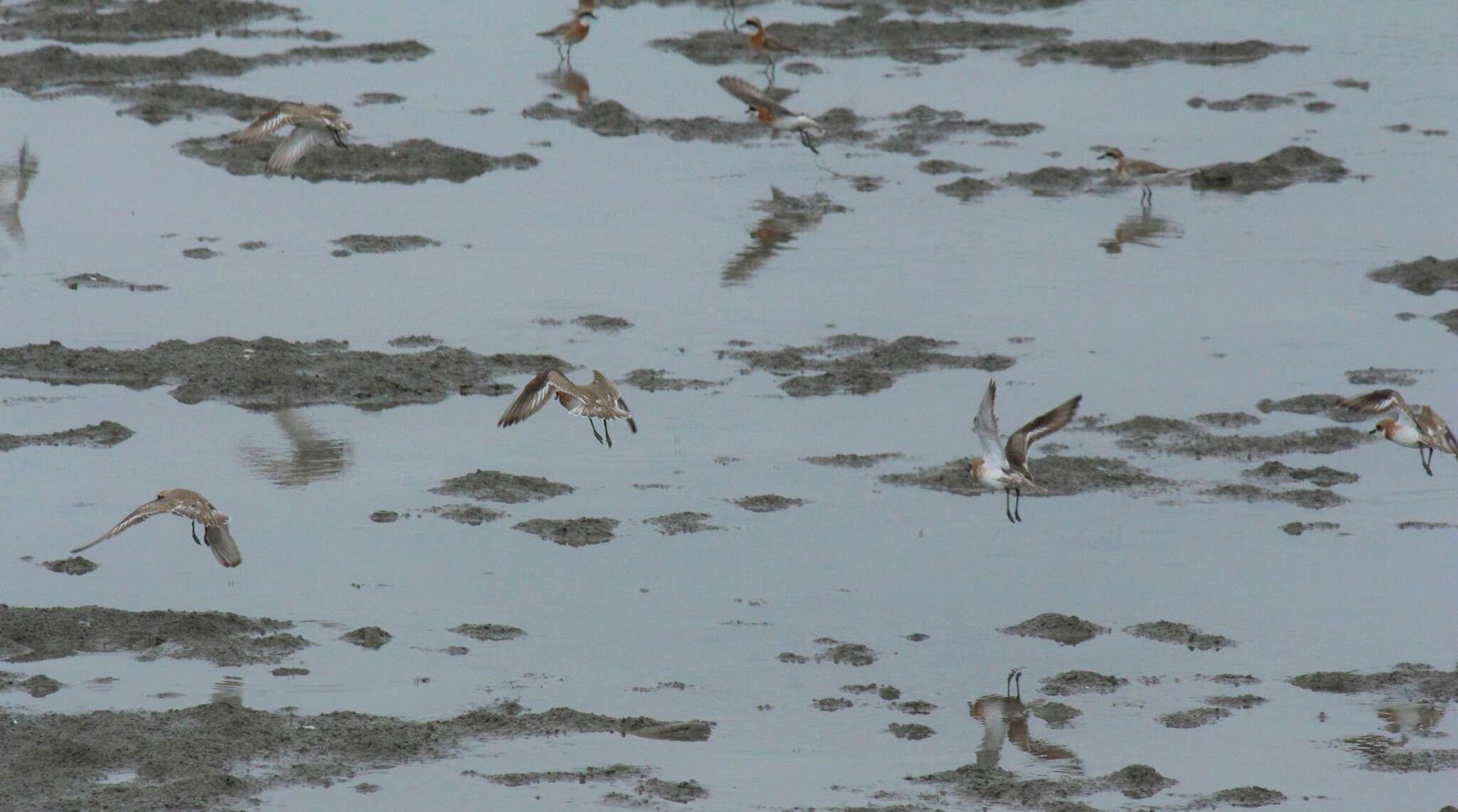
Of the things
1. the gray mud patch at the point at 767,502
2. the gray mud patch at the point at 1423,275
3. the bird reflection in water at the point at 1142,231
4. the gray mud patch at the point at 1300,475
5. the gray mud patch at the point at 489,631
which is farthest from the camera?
the bird reflection in water at the point at 1142,231

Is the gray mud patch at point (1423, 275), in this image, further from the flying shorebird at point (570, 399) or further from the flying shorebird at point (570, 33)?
the flying shorebird at point (570, 33)

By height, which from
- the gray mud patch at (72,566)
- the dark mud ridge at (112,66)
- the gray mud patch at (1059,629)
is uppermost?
the dark mud ridge at (112,66)

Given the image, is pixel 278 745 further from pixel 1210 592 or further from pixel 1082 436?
pixel 1082 436

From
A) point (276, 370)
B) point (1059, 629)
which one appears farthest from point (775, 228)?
point (1059, 629)

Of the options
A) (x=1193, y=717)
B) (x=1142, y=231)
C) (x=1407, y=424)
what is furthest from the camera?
(x=1142, y=231)

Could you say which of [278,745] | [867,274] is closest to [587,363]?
[867,274]

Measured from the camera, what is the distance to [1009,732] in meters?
11.2

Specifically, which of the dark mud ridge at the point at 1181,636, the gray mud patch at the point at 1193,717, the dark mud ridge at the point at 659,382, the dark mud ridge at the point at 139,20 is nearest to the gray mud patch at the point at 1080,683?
the gray mud patch at the point at 1193,717

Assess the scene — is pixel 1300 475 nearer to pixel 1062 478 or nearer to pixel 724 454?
pixel 1062 478

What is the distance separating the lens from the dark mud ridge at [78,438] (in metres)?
15.4

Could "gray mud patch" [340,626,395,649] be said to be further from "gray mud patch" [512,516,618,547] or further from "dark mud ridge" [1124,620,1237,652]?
"dark mud ridge" [1124,620,1237,652]

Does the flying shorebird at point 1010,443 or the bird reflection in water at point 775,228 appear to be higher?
the flying shorebird at point 1010,443

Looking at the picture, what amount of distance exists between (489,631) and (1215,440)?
6.22 metres

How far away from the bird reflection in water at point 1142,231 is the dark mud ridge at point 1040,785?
11.7m
